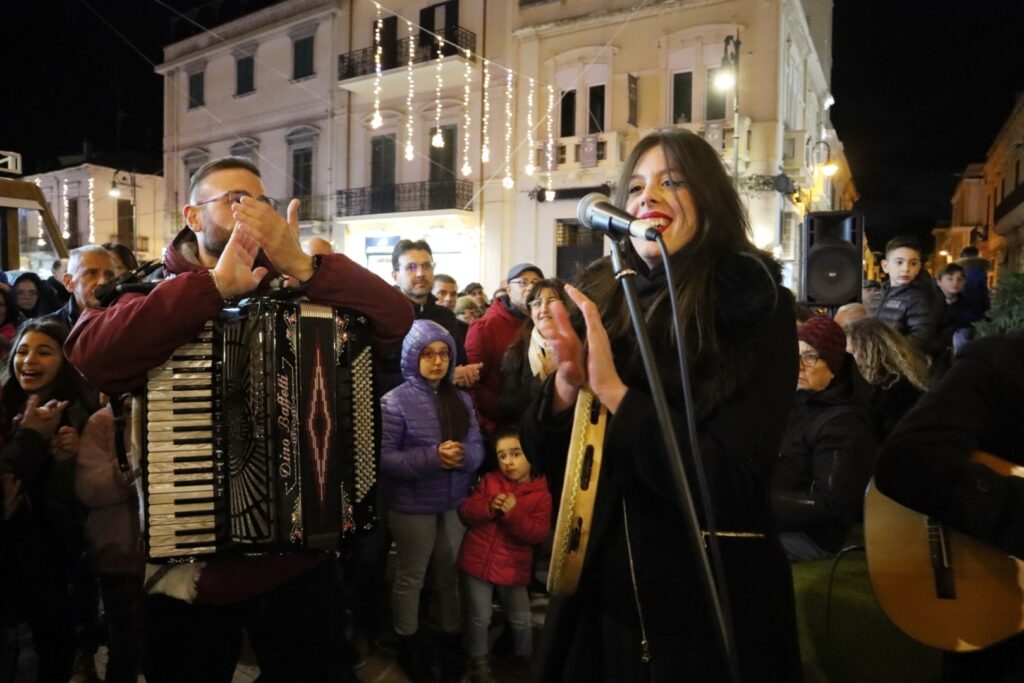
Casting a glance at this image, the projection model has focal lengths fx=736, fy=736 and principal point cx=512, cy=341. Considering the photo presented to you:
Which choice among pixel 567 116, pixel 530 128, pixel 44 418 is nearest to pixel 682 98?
pixel 567 116

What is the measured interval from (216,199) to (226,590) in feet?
4.47

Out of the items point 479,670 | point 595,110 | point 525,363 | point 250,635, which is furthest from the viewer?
point 595,110

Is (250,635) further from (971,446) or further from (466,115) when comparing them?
(466,115)

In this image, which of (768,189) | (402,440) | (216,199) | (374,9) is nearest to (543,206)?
(768,189)

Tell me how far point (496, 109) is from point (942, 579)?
18916 mm

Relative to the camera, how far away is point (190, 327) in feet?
7.68

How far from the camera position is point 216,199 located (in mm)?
2646

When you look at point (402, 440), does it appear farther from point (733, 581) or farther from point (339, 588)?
point (733, 581)

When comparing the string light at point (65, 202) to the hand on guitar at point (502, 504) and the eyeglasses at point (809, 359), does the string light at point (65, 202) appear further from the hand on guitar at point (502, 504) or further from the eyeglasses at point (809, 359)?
the eyeglasses at point (809, 359)

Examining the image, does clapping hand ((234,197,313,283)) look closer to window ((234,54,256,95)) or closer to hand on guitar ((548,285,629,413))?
hand on guitar ((548,285,629,413))

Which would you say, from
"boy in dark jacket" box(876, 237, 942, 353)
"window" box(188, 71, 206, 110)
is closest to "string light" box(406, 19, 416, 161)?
"window" box(188, 71, 206, 110)

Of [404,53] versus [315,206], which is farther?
[315,206]

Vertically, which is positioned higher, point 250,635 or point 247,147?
point 247,147

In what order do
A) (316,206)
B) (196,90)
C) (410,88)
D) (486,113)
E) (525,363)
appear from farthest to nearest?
(196,90), (316,206), (410,88), (486,113), (525,363)
